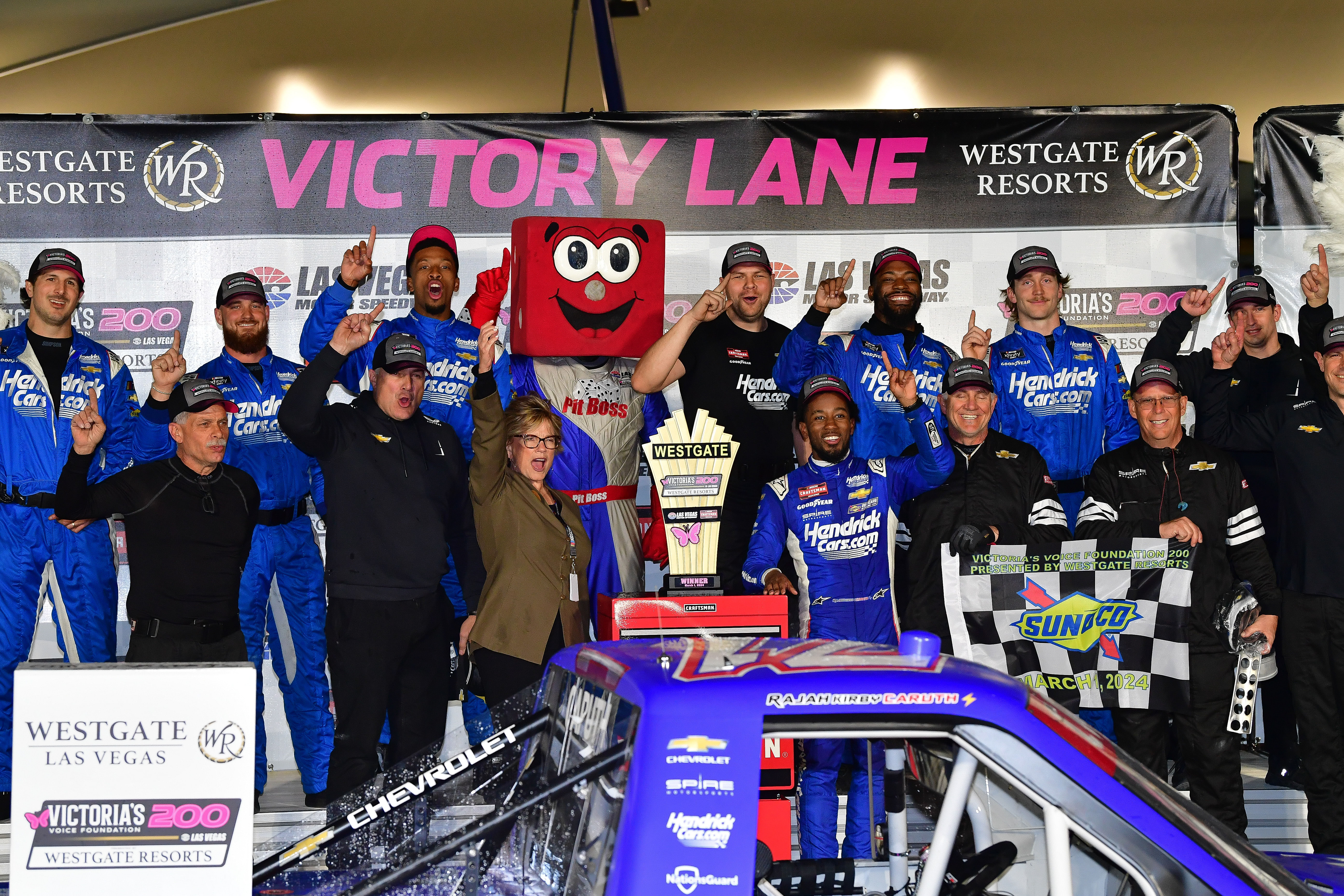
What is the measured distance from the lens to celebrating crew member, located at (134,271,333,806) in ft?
16.4

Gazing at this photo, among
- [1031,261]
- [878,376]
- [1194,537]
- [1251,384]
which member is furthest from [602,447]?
[1251,384]

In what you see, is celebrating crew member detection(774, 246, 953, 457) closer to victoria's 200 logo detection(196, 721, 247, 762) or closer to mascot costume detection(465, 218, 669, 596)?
mascot costume detection(465, 218, 669, 596)

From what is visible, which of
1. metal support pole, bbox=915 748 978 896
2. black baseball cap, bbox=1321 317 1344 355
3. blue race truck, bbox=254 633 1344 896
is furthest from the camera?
black baseball cap, bbox=1321 317 1344 355

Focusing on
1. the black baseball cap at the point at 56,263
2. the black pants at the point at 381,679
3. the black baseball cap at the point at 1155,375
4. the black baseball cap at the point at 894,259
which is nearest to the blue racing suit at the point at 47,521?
the black baseball cap at the point at 56,263

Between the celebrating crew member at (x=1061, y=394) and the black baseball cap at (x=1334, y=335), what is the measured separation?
81 cm

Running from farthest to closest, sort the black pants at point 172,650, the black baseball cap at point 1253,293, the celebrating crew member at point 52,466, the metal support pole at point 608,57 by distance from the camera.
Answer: the metal support pole at point 608,57 < the black baseball cap at point 1253,293 < the celebrating crew member at point 52,466 < the black pants at point 172,650

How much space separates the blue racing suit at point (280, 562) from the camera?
501 centimetres

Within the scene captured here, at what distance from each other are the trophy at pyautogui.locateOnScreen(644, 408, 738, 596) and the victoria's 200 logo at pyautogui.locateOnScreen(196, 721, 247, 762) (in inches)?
92.8

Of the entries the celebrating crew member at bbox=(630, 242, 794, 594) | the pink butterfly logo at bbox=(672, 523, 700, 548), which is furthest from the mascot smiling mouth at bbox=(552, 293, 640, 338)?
the pink butterfly logo at bbox=(672, 523, 700, 548)

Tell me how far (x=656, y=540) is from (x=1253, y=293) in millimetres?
2767

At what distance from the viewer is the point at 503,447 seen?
14.3 feet

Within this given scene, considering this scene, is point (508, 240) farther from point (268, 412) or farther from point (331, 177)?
point (268, 412)

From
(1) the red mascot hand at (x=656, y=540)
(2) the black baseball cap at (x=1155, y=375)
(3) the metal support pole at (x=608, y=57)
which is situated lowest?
(1) the red mascot hand at (x=656, y=540)

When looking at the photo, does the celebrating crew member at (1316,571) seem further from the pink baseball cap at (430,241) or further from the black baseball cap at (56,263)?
the black baseball cap at (56,263)
